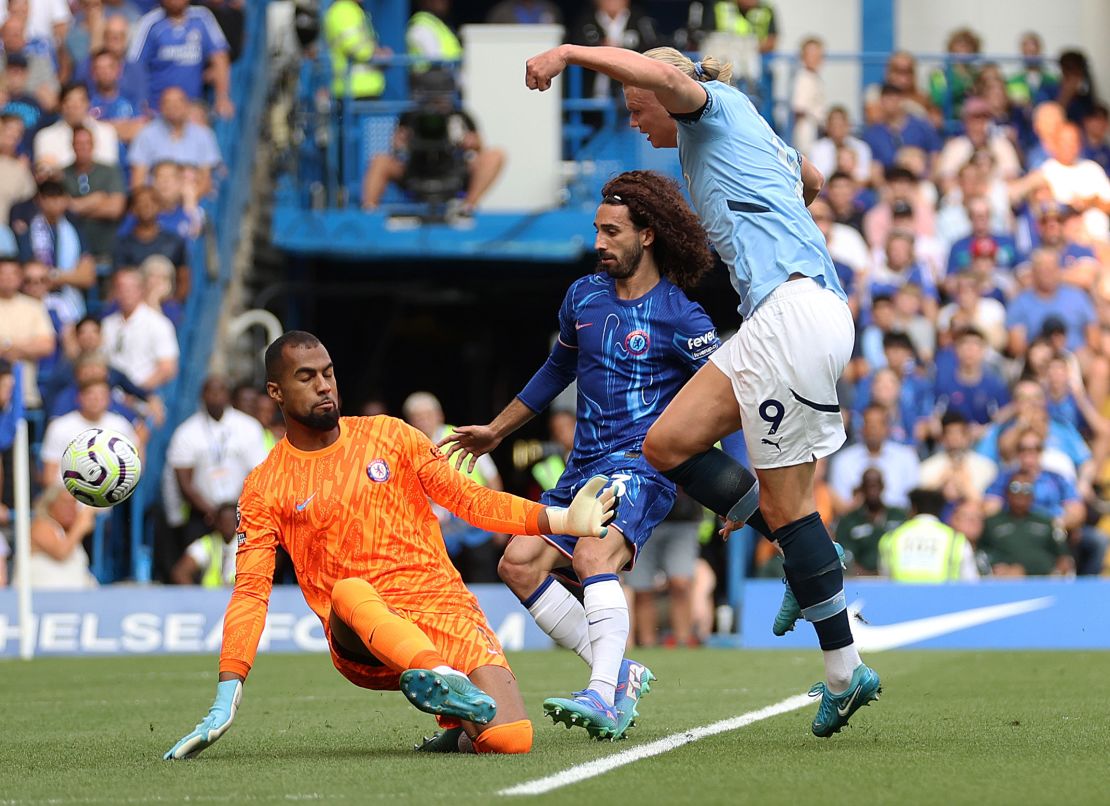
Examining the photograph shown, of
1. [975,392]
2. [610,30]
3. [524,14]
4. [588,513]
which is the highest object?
[524,14]

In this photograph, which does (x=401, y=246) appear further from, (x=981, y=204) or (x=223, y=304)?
(x=981, y=204)

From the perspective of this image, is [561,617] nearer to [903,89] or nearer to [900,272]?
[900,272]

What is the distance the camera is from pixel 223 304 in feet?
59.7

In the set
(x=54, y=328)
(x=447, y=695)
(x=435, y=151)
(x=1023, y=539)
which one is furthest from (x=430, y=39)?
(x=447, y=695)

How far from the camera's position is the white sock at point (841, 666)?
6.84 meters

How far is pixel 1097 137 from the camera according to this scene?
2016 centimetres

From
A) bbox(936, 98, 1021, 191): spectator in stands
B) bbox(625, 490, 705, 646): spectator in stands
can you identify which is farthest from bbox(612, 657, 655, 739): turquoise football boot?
bbox(936, 98, 1021, 191): spectator in stands

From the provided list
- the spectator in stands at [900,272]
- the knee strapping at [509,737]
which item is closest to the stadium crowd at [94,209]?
the spectator in stands at [900,272]

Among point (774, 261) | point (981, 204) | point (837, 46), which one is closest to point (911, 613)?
point (981, 204)

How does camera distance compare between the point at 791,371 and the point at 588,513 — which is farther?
the point at 791,371

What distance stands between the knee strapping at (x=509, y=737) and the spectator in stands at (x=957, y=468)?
8955mm

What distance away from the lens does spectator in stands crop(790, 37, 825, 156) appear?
1944 cm

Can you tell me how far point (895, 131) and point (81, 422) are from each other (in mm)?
8908

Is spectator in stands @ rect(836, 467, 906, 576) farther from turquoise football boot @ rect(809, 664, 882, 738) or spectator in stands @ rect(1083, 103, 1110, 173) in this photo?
turquoise football boot @ rect(809, 664, 882, 738)
